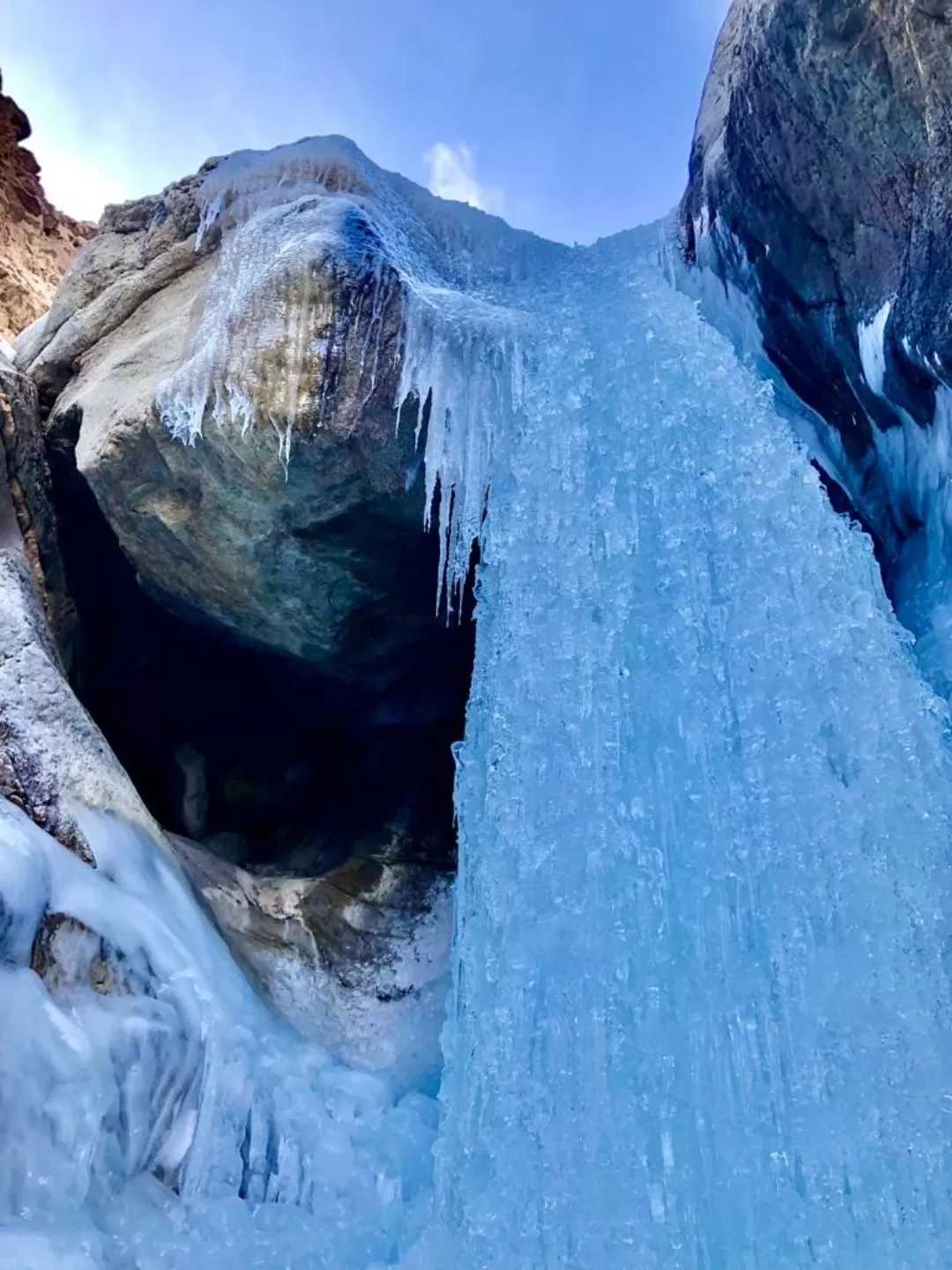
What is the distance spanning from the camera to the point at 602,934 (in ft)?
12.9

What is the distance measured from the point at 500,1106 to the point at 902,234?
394 cm

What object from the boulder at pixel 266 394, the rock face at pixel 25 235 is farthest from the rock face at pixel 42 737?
the rock face at pixel 25 235

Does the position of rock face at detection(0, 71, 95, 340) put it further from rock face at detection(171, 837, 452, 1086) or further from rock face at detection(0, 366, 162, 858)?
rock face at detection(171, 837, 452, 1086)

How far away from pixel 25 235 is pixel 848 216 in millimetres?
8500

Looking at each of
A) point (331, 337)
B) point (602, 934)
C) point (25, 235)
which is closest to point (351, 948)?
point (602, 934)

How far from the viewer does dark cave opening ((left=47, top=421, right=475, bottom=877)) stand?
20.2 feet

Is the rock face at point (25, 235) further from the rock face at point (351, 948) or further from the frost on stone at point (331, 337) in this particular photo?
the rock face at point (351, 948)

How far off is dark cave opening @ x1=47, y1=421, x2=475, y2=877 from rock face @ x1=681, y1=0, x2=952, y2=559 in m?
2.30

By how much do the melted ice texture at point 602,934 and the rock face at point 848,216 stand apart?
1.54 ft

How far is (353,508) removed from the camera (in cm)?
519

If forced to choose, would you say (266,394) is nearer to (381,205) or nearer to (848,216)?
(381,205)

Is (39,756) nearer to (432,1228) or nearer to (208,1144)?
(208,1144)

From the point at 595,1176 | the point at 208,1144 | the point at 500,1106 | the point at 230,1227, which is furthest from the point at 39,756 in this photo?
the point at 595,1176

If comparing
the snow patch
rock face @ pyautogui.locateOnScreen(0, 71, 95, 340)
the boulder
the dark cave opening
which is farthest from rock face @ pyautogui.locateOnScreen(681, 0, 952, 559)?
rock face @ pyautogui.locateOnScreen(0, 71, 95, 340)
